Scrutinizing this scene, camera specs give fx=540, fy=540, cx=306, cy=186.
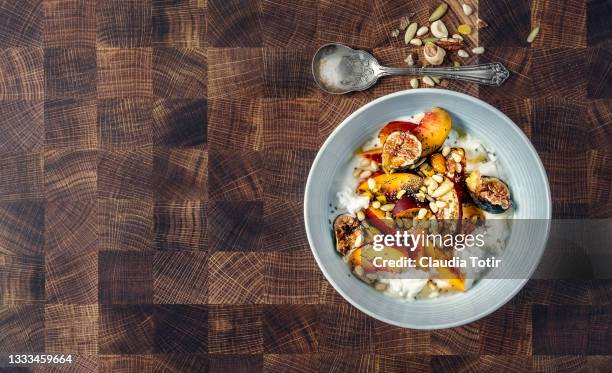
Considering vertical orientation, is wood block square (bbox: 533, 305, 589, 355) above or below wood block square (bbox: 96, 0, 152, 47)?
below

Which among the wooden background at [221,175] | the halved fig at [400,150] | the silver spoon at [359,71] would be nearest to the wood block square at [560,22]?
the wooden background at [221,175]

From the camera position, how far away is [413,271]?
0.96 metres

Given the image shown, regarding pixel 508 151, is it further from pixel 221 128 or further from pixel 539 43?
pixel 221 128

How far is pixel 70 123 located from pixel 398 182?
635 millimetres

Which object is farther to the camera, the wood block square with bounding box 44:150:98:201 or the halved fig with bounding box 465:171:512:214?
the wood block square with bounding box 44:150:98:201

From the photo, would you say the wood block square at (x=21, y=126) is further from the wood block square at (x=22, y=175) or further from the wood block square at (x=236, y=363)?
the wood block square at (x=236, y=363)

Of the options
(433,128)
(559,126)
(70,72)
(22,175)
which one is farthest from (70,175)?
(559,126)

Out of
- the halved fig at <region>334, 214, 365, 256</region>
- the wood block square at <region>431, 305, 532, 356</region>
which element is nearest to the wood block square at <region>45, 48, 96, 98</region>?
the halved fig at <region>334, 214, 365, 256</region>

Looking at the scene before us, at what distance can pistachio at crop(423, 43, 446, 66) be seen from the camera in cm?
98

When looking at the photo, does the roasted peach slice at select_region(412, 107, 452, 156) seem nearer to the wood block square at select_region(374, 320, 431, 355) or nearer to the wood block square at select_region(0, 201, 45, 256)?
the wood block square at select_region(374, 320, 431, 355)

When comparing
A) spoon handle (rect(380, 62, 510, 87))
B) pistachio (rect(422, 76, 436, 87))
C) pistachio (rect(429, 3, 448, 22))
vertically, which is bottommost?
pistachio (rect(422, 76, 436, 87))

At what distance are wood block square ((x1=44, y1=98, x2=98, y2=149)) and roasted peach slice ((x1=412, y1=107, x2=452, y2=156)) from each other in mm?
612

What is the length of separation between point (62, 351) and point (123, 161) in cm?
40

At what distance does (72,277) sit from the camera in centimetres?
106
